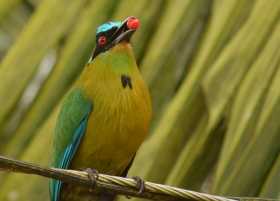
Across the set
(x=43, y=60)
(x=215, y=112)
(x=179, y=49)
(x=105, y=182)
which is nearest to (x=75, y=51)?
(x=43, y=60)

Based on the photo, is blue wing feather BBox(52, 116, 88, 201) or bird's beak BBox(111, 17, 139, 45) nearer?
bird's beak BBox(111, 17, 139, 45)

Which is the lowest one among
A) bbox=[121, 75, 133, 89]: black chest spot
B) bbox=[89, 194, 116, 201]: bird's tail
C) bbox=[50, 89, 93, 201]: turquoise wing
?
bbox=[89, 194, 116, 201]: bird's tail

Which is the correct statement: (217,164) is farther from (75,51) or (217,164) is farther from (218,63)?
(75,51)

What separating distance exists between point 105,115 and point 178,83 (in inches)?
17.4

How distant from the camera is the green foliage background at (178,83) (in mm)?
4383

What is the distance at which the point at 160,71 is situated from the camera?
16.5ft

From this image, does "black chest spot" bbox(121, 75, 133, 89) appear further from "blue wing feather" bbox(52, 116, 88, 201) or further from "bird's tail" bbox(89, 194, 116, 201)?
"bird's tail" bbox(89, 194, 116, 201)

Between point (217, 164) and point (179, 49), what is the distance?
0.77m

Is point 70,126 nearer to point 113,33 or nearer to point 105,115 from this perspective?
point 105,115

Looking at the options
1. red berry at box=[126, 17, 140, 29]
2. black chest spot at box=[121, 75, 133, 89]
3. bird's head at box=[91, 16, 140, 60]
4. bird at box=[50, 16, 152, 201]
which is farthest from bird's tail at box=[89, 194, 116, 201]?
red berry at box=[126, 17, 140, 29]

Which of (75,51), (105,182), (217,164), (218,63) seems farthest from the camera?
(75,51)

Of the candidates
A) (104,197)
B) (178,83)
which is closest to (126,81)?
(178,83)

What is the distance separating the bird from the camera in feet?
15.2

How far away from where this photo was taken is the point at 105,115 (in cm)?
467
